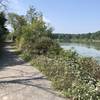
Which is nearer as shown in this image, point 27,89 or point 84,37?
point 27,89

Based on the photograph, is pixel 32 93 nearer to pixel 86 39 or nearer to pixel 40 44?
pixel 40 44

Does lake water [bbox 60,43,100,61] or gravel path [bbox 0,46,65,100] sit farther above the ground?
Answer: gravel path [bbox 0,46,65,100]

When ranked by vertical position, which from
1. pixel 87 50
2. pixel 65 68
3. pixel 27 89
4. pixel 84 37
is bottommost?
pixel 84 37

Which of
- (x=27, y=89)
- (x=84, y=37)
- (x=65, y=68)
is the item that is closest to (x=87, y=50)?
(x=65, y=68)

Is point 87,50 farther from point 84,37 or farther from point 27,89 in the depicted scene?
point 84,37

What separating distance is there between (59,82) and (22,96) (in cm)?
166

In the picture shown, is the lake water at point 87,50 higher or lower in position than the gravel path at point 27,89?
lower

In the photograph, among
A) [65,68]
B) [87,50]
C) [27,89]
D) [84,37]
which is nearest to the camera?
[27,89]

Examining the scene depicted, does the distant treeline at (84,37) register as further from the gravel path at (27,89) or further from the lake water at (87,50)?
the gravel path at (27,89)

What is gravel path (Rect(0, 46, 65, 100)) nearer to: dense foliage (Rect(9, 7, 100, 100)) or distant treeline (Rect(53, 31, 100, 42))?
dense foliage (Rect(9, 7, 100, 100))

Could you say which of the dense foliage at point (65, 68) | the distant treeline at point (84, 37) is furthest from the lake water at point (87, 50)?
the distant treeline at point (84, 37)

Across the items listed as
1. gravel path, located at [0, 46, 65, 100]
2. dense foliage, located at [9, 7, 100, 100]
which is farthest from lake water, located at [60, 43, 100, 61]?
gravel path, located at [0, 46, 65, 100]

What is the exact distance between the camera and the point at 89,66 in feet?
Result: 40.9

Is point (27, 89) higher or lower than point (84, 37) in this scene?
higher
